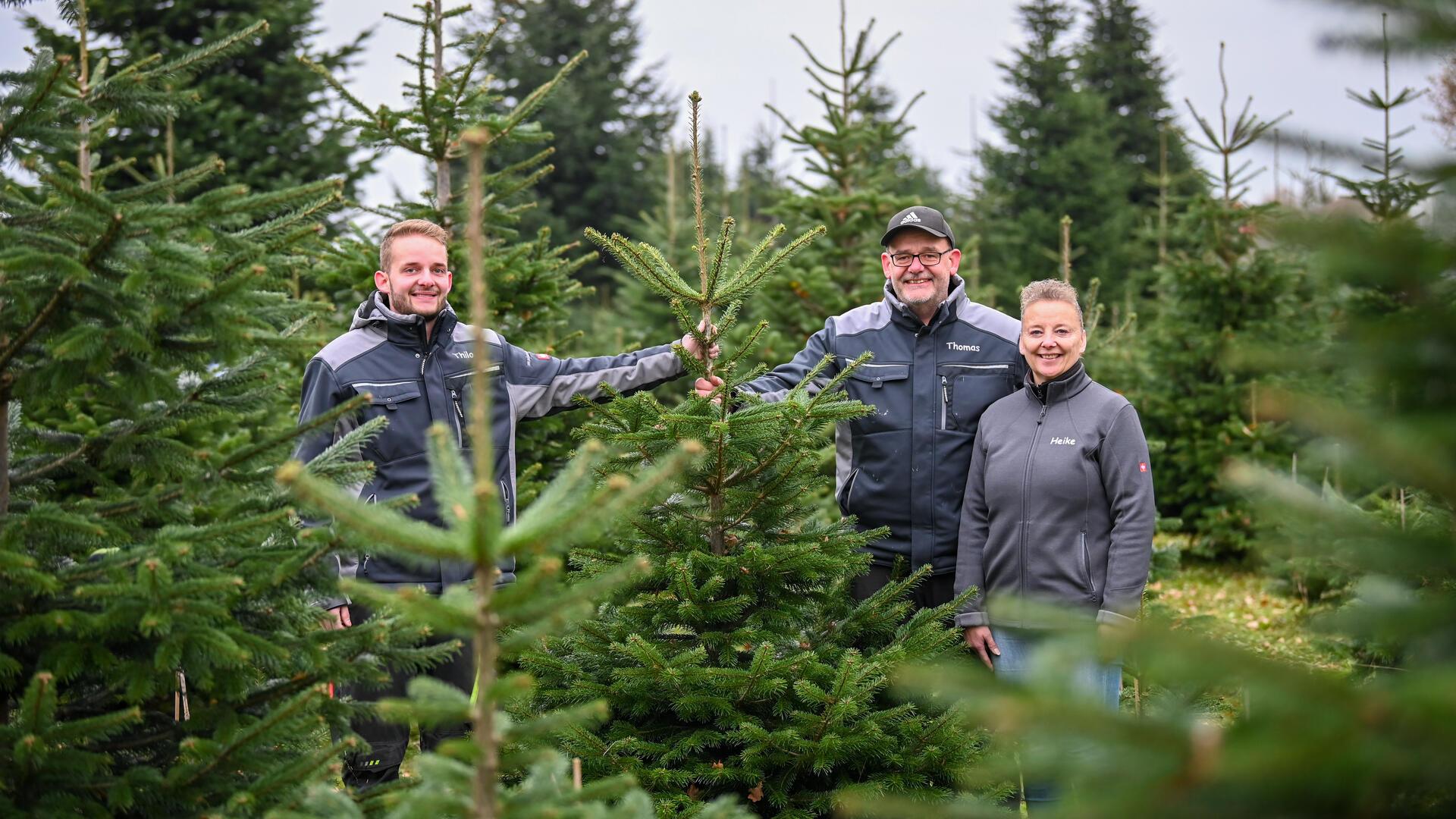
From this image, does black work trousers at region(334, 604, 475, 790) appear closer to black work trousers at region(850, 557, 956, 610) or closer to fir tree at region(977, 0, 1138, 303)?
black work trousers at region(850, 557, 956, 610)

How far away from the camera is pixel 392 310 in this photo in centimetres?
470

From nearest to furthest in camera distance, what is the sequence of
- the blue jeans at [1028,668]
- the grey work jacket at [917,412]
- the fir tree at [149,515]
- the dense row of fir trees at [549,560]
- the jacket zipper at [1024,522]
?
the dense row of fir trees at [549,560], the fir tree at [149,515], the blue jeans at [1028,668], the jacket zipper at [1024,522], the grey work jacket at [917,412]

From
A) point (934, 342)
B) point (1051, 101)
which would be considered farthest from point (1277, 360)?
point (1051, 101)

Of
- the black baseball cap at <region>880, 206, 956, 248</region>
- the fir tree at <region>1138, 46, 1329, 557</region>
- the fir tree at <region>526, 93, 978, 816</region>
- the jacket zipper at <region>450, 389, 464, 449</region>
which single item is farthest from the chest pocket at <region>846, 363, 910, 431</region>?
the fir tree at <region>1138, 46, 1329, 557</region>

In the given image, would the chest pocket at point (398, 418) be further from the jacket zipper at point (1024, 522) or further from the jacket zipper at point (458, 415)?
the jacket zipper at point (1024, 522)

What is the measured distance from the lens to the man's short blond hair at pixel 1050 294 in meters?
4.34

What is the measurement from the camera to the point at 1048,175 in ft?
83.0

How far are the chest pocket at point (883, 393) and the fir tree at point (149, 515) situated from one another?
2.29 metres

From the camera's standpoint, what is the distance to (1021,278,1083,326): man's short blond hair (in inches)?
171

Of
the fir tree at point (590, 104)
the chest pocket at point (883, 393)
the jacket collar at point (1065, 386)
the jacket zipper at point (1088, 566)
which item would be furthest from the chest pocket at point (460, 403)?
the fir tree at point (590, 104)

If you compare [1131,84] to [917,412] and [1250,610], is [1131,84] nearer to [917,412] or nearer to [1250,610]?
[1250,610]

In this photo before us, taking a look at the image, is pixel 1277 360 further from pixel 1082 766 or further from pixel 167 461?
pixel 167 461

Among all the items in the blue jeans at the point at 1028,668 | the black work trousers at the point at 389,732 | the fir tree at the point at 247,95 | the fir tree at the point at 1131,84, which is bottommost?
the black work trousers at the point at 389,732

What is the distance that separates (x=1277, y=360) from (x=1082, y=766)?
68cm
